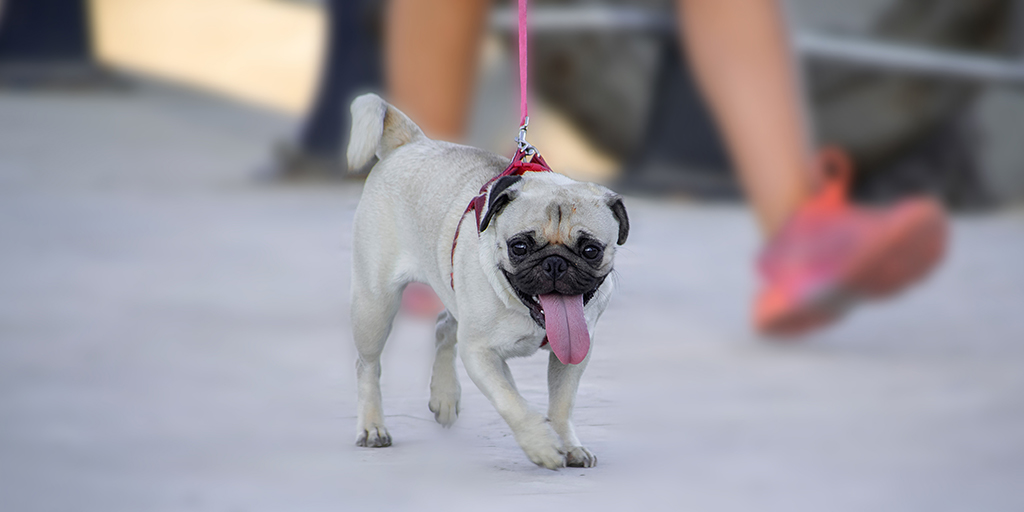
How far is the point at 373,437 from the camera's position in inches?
29.5

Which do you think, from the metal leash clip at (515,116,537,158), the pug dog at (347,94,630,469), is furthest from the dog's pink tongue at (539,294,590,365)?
the metal leash clip at (515,116,537,158)

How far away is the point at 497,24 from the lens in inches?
57.5

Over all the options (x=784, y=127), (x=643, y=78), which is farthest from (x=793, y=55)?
(x=643, y=78)

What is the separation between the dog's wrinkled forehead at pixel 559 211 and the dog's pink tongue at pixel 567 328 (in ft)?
0.14

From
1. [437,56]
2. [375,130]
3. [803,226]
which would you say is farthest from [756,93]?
[375,130]

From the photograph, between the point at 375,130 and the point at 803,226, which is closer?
the point at 375,130

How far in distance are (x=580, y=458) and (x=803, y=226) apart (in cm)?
158

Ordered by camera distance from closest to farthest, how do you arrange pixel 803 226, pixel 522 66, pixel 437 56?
1. pixel 522 66
2. pixel 437 56
3. pixel 803 226

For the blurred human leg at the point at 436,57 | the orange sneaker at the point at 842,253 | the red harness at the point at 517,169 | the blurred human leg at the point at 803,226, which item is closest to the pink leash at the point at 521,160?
the red harness at the point at 517,169

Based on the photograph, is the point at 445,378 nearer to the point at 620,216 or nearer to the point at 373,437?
the point at 373,437

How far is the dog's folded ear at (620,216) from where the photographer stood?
697mm

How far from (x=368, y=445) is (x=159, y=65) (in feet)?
28.0

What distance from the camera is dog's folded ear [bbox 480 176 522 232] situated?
0.68 meters

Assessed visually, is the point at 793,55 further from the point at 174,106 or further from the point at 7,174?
the point at 174,106
